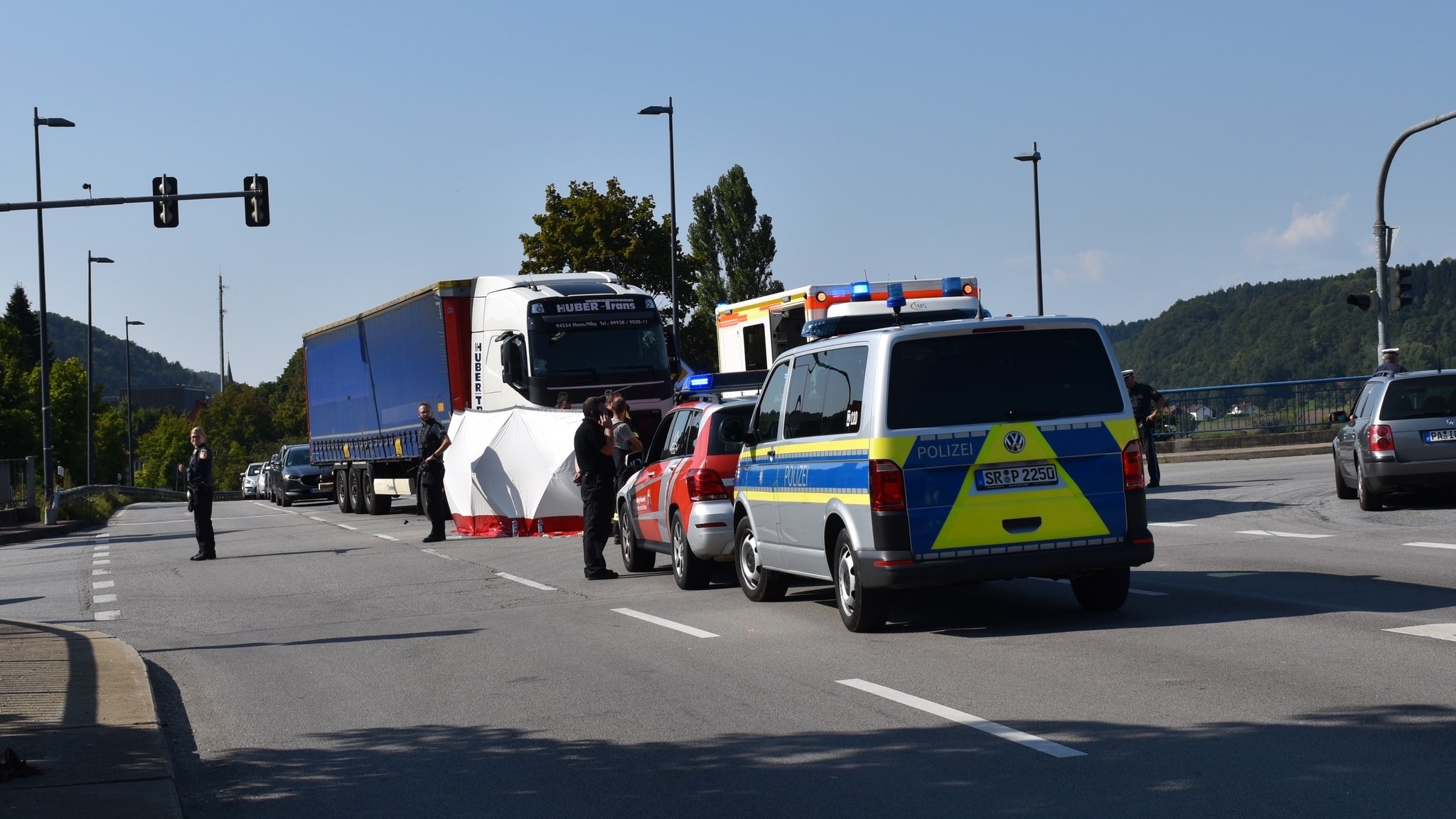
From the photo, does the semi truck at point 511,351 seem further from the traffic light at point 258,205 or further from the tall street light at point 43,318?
the tall street light at point 43,318

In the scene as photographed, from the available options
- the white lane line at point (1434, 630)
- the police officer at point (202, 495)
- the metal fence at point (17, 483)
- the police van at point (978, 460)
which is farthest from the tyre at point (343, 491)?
the white lane line at point (1434, 630)

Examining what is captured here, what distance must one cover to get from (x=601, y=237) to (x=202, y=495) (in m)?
32.5

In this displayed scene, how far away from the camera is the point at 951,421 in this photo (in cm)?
988

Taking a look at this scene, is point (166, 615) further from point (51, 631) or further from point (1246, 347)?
point (1246, 347)

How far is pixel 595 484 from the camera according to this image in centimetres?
1558

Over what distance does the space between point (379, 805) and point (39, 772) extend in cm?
150

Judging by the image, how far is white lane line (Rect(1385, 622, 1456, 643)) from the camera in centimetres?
891

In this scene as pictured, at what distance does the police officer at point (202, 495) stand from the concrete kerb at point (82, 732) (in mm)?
10643

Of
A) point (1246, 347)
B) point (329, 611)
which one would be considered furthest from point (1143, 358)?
point (329, 611)

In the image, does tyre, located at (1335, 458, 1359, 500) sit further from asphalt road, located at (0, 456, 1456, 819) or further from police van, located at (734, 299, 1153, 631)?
police van, located at (734, 299, 1153, 631)

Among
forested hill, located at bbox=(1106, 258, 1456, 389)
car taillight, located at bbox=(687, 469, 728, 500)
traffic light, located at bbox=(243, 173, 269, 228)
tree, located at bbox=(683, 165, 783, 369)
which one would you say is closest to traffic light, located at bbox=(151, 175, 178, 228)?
traffic light, located at bbox=(243, 173, 269, 228)

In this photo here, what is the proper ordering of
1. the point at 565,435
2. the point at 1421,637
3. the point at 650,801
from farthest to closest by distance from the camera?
the point at 565,435 < the point at 1421,637 < the point at 650,801

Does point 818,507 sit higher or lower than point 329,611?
higher

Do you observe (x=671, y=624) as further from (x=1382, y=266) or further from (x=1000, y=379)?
(x=1382, y=266)
